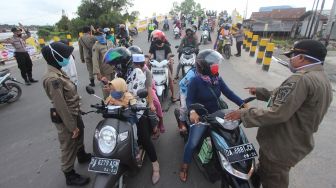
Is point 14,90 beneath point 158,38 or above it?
beneath

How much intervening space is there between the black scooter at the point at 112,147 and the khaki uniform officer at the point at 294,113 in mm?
1152

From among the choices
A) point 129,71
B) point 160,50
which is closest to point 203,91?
point 129,71

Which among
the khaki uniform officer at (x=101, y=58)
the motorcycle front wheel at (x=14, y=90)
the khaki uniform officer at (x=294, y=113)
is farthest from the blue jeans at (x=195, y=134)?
the motorcycle front wheel at (x=14, y=90)

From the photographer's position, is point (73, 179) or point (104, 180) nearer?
point (104, 180)

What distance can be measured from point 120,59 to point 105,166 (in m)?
1.79

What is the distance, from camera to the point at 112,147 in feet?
7.70

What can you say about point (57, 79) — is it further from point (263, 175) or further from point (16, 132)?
point (16, 132)

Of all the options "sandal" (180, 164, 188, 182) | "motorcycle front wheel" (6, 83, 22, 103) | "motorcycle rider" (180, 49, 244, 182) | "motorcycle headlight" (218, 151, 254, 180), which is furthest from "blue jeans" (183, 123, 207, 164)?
"motorcycle front wheel" (6, 83, 22, 103)

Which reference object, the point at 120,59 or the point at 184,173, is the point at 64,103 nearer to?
the point at 120,59

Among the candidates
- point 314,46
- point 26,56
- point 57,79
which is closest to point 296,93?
point 314,46

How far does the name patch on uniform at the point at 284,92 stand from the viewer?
1878 millimetres

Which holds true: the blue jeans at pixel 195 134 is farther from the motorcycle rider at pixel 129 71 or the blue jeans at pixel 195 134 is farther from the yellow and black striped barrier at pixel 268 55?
the yellow and black striped barrier at pixel 268 55

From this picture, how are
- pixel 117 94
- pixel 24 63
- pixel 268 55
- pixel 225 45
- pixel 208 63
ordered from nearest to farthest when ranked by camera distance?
1. pixel 117 94
2. pixel 208 63
3. pixel 24 63
4. pixel 268 55
5. pixel 225 45

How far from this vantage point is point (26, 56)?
7.70 metres
